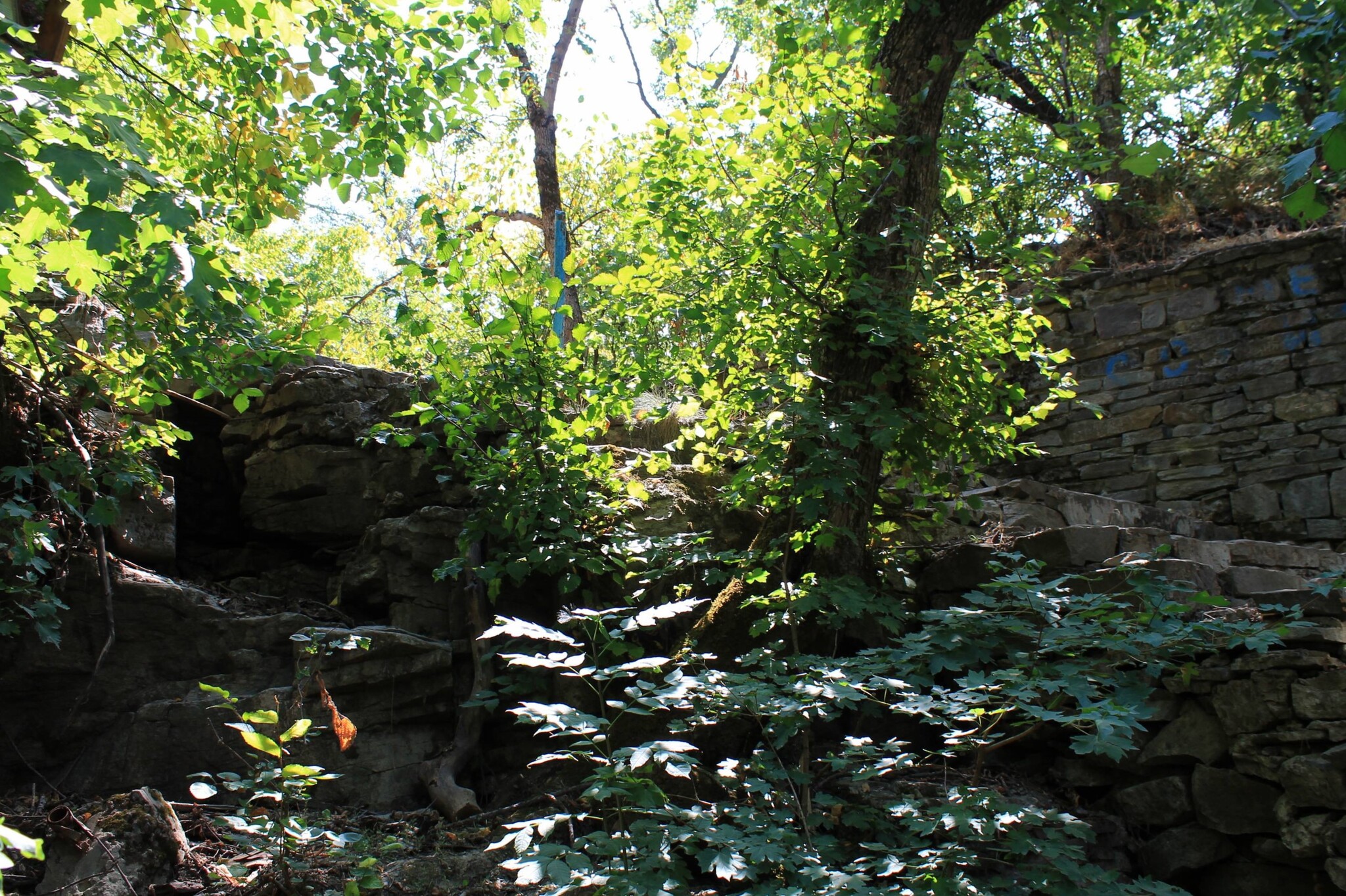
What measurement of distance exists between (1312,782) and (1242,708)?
33cm

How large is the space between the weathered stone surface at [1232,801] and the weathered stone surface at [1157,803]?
46 millimetres

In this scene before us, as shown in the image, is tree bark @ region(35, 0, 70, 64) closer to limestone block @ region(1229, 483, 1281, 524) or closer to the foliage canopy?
the foliage canopy

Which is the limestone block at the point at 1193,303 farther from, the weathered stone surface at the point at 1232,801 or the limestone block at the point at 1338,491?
the weathered stone surface at the point at 1232,801

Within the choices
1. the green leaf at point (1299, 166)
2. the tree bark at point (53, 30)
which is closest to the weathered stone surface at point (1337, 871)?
the green leaf at point (1299, 166)

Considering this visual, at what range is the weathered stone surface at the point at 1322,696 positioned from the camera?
3271 mm

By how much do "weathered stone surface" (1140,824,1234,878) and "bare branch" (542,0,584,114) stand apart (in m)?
9.39

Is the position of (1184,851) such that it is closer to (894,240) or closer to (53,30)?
(894,240)

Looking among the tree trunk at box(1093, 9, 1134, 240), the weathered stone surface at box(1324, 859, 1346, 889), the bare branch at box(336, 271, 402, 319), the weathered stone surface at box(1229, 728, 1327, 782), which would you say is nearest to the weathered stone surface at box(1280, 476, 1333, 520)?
the tree trunk at box(1093, 9, 1134, 240)

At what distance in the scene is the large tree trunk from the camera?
13.5 ft

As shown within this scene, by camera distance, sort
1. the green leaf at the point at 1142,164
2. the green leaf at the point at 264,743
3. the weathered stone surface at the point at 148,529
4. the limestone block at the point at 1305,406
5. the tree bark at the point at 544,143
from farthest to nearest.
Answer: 1. the tree bark at the point at 544,143
2. the limestone block at the point at 1305,406
3. the weathered stone surface at the point at 148,529
4. the green leaf at the point at 264,743
5. the green leaf at the point at 1142,164

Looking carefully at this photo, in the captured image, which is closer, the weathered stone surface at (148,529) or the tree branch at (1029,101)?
the weathered stone surface at (148,529)

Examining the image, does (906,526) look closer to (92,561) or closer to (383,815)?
(383,815)

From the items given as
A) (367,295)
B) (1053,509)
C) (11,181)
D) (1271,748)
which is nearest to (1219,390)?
(1053,509)

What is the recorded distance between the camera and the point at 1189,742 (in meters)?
3.61
